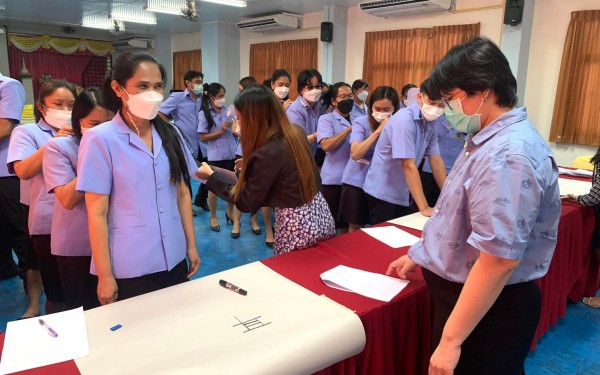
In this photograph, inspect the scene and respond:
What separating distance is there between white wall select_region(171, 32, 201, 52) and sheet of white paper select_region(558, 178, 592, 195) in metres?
8.89

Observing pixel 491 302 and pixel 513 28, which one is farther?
pixel 513 28

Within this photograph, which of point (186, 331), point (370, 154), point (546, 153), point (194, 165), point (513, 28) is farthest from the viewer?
point (513, 28)

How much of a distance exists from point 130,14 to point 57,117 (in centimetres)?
663

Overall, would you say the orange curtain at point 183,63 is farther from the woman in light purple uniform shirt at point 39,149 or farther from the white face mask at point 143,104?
the white face mask at point 143,104

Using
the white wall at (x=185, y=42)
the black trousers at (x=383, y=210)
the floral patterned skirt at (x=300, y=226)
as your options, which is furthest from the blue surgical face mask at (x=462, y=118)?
the white wall at (x=185, y=42)

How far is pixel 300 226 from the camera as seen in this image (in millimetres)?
1730

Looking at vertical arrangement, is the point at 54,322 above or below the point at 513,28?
below

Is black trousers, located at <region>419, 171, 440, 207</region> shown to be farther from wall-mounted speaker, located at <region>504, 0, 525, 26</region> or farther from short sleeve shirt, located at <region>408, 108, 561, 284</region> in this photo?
wall-mounted speaker, located at <region>504, 0, 525, 26</region>

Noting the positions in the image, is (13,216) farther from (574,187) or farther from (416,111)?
(574,187)

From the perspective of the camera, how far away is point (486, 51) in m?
0.95

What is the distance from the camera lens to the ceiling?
22.8 feet

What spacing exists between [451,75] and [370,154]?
1787mm

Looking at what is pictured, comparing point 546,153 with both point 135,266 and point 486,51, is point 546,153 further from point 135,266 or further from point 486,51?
point 135,266

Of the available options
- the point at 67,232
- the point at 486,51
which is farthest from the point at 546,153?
the point at 67,232
